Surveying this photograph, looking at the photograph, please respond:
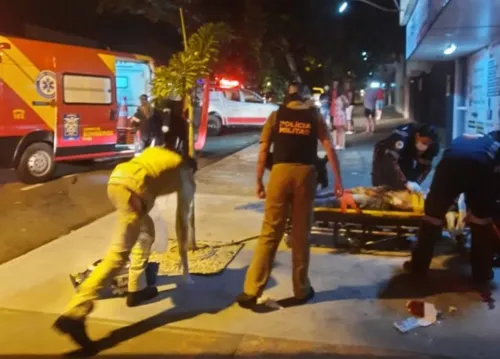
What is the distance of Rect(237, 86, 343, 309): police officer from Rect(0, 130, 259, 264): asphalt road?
10.2ft

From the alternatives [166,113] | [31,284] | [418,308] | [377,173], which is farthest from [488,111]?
[31,284]

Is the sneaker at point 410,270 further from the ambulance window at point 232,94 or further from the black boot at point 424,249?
the ambulance window at point 232,94

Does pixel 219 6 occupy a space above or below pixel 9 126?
above

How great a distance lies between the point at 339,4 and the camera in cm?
2723

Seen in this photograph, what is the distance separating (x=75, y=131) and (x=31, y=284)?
714 centimetres

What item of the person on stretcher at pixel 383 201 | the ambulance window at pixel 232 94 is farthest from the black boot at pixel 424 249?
the ambulance window at pixel 232 94

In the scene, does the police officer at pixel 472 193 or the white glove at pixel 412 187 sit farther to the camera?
the white glove at pixel 412 187

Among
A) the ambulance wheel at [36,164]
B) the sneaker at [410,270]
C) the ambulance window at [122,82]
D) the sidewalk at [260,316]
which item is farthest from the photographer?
the ambulance window at [122,82]

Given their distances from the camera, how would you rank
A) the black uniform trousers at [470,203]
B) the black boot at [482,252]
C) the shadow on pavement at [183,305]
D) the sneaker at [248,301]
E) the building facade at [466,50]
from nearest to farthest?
the shadow on pavement at [183,305], the sneaker at [248,301], the black uniform trousers at [470,203], the black boot at [482,252], the building facade at [466,50]

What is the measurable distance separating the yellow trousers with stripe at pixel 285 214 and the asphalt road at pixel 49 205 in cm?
308

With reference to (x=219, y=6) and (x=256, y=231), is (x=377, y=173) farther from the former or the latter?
(x=219, y=6)

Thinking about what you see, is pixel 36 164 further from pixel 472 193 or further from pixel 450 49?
pixel 472 193

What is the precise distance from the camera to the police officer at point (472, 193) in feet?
18.2

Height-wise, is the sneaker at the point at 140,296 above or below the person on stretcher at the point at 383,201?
below
